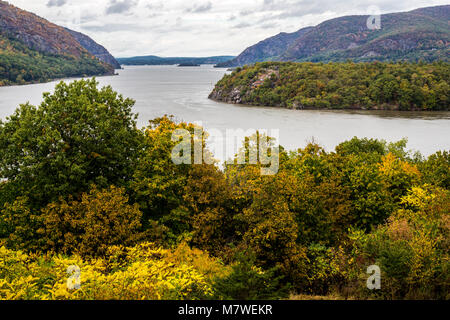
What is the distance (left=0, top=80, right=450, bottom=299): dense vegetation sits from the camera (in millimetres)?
13602

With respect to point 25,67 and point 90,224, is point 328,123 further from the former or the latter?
point 25,67

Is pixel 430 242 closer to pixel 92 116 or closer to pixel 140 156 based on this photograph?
pixel 140 156

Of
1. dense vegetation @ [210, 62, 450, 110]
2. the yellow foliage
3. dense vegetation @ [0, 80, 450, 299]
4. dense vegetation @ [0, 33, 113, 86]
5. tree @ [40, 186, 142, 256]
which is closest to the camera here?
the yellow foliage

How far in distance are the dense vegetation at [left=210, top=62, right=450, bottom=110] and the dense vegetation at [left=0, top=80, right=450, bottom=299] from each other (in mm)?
72246

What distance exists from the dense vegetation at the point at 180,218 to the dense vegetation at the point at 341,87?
7225 cm

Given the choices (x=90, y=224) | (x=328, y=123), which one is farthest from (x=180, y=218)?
(x=328, y=123)

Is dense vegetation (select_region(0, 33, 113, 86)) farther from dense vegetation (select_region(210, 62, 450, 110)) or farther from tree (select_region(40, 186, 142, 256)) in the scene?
tree (select_region(40, 186, 142, 256))

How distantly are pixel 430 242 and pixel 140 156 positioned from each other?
16.2 metres

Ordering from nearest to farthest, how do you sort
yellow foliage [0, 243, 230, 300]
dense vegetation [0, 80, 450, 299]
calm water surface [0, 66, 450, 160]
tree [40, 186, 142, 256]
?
yellow foliage [0, 243, 230, 300]
dense vegetation [0, 80, 450, 299]
tree [40, 186, 142, 256]
calm water surface [0, 66, 450, 160]

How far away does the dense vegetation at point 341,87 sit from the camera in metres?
88.2

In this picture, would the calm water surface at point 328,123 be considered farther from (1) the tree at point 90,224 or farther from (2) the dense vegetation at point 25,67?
(2) the dense vegetation at point 25,67

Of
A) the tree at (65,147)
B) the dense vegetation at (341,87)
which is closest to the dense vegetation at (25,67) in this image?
the dense vegetation at (341,87)

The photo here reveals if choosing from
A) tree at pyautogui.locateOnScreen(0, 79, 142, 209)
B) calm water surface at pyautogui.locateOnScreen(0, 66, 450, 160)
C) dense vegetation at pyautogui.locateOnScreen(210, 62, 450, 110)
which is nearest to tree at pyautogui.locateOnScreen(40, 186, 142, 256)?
tree at pyautogui.locateOnScreen(0, 79, 142, 209)
